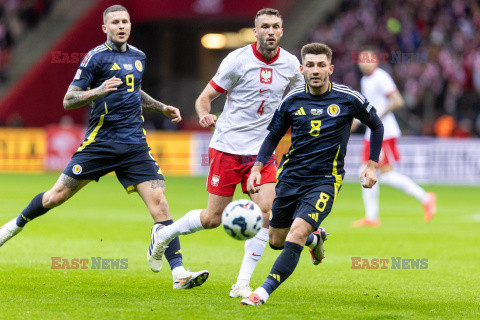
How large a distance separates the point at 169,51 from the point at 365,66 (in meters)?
18.3

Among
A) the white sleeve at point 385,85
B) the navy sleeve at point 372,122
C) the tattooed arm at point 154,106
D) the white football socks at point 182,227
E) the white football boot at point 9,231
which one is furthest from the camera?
the white sleeve at point 385,85

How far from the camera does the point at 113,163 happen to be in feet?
25.6

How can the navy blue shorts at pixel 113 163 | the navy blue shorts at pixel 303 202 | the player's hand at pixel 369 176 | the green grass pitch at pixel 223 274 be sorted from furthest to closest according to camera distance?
the navy blue shorts at pixel 113 163 < the player's hand at pixel 369 176 < the navy blue shorts at pixel 303 202 < the green grass pitch at pixel 223 274

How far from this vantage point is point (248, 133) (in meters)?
7.74

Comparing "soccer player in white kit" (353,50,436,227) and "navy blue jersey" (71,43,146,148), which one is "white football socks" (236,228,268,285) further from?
"soccer player in white kit" (353,50,436,227)

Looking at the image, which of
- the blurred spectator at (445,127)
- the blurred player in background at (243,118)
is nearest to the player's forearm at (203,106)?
the blurred player in background at (243,118)

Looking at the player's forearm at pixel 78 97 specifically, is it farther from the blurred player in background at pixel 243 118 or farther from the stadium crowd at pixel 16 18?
the stadium crowd at pixel 16 18

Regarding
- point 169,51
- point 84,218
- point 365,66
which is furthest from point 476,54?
point 84,218

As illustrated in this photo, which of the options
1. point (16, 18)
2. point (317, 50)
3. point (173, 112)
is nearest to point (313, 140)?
point (317, 50)

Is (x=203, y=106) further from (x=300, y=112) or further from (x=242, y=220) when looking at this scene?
(x=242, y=220)

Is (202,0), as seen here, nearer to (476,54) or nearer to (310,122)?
(476,54)

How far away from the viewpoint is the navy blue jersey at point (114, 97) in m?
7.68

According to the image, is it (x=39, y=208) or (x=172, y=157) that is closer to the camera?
(x=39, y=208)

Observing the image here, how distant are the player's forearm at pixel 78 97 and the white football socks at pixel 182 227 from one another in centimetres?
136
